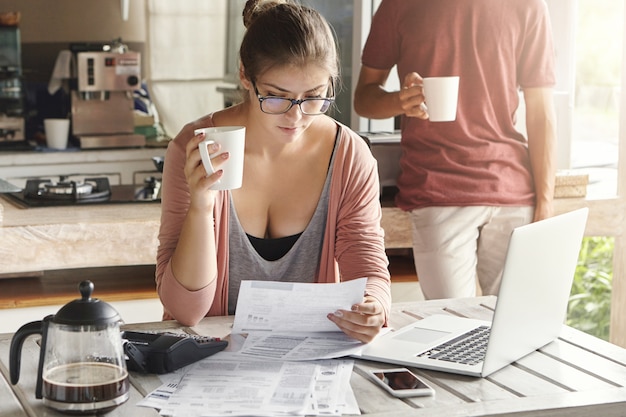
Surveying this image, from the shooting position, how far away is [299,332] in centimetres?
185

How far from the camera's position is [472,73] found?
9.37 ft

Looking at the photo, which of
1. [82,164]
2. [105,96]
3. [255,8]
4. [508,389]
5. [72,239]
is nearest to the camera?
[508,389]

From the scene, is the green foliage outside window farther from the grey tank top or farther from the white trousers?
the grey tank top

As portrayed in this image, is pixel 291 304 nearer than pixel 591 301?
Yes

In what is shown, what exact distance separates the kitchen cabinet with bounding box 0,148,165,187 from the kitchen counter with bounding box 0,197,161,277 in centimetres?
190

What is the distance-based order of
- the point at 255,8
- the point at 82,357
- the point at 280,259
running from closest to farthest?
the point at 82,357 → the point at 280,259 → the point at 255,8

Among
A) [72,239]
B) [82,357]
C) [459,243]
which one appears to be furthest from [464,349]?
[72,239]

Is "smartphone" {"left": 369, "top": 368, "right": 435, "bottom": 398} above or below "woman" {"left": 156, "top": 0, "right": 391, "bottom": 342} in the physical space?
below

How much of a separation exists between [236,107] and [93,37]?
12.5 feet

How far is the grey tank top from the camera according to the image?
212 centimetres

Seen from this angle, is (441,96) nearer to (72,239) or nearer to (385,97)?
(385,97)

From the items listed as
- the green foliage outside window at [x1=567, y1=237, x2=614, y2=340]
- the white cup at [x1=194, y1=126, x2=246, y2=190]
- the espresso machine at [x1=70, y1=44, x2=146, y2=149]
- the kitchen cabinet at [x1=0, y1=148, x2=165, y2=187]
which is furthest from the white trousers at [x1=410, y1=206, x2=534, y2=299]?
the espresso machine at [x1=70, y1=44, x2=146, y2=149]


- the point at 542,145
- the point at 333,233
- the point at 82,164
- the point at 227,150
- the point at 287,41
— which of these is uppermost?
the point at 287,41

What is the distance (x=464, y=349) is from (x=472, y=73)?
1.27 meters
